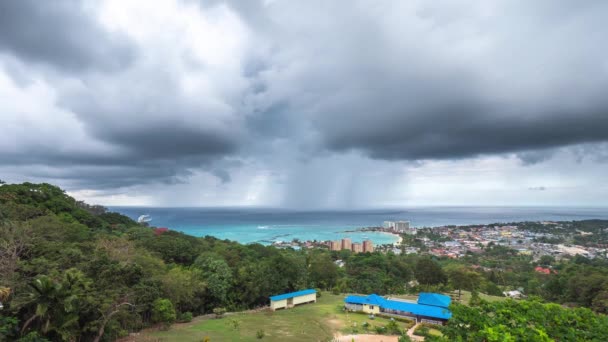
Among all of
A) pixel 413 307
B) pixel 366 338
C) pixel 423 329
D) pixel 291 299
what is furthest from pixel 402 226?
pixel 366 338

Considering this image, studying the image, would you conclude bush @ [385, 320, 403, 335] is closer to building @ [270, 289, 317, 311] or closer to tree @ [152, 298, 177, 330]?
building @ [270, 289, 317, 311]

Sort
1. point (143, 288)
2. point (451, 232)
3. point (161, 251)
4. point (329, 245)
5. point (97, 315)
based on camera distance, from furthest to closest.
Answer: point (451, 232) → point (329, 245) → point (161, 251) → point (143, 288) → point (97, 315)

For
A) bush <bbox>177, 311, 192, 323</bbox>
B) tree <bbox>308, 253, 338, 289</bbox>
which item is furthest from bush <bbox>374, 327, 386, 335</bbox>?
tree <bbox>308, 253, 338, 289</bbox>

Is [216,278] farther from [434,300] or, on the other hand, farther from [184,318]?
[434,300]

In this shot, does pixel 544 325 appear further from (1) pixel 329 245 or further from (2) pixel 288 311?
(1) pixel 329 245

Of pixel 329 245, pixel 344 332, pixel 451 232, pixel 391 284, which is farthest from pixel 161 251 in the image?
pixel 451 232

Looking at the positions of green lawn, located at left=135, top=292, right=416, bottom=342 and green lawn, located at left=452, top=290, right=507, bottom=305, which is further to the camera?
green lawn, located at left=452, top=290, right=507, bottom=305
